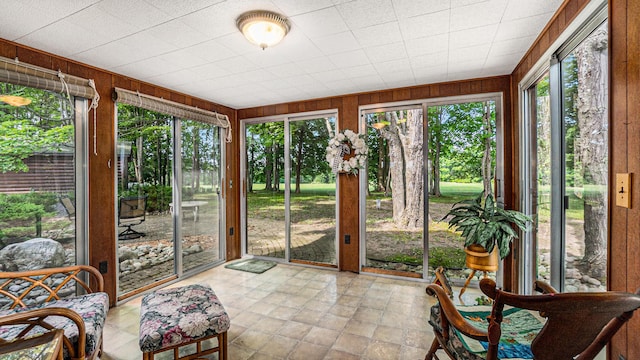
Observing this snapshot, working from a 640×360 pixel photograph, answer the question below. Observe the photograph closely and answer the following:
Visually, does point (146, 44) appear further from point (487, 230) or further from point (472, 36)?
point (487, 230)

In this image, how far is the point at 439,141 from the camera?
11.5ft

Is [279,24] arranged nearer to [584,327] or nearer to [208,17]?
[208,17]

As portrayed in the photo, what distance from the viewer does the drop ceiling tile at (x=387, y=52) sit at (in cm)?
242

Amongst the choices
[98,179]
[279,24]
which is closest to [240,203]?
[98,179]

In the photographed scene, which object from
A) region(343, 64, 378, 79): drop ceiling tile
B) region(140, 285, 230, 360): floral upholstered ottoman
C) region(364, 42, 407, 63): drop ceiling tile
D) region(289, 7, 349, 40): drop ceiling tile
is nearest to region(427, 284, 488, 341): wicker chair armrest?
Result: region(140, 285, 230, 360): floral upholstered ottoman

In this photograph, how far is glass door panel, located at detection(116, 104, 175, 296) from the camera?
3129mm

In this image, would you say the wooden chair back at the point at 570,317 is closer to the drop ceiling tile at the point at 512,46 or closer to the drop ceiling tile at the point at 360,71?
the drop ceiling tile at the point at 512,46

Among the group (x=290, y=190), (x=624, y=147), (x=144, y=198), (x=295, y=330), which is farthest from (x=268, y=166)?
(x=624, y=147)

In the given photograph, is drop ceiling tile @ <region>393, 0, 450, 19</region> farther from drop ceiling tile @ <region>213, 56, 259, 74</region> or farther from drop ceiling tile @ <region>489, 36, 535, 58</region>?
drop ceiling tile @ <region>213, 56, 259, 74</region>

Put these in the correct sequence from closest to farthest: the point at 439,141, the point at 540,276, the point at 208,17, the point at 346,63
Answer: the point at 208,17
the point at 540,276
the point at 346,63
the point at 439,141

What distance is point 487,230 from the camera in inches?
99.7

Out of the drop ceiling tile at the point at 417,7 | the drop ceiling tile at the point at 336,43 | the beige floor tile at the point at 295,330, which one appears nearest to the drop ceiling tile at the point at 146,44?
the drop ceiling tile at the point at 336,43

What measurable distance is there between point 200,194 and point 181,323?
2553 mm

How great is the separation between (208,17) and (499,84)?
10.1ft
